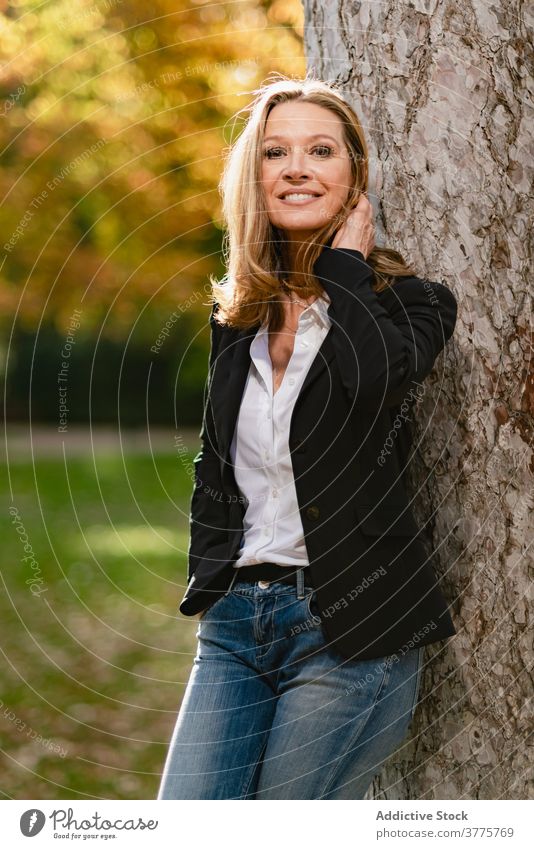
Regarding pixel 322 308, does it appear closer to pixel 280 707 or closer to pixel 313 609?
pixel 313 609

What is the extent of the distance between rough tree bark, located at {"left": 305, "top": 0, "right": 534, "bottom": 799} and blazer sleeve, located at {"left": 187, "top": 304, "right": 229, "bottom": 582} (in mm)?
614

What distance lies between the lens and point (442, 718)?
9.56ft

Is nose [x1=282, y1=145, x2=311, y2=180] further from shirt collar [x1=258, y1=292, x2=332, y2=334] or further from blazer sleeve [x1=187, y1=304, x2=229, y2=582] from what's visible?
blazer sleeve [x1=187, y1=304, x2=229, y2=582]

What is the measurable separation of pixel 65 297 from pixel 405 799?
11.6 m

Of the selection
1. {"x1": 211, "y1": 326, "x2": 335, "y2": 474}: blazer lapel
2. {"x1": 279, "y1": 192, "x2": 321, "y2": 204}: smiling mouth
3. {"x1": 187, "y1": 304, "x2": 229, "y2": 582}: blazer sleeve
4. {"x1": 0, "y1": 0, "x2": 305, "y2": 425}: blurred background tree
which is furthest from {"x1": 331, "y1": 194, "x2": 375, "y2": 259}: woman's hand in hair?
{"x1": 0, "y1": 0, "x2": 305, "y2": 425}: blurred background tree

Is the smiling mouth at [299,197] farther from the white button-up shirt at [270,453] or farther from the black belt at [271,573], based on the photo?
the black belt at [271,573]

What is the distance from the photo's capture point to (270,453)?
2.53 m

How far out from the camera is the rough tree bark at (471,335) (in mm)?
2777

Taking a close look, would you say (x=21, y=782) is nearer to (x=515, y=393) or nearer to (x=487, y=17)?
(x=515, y=393)

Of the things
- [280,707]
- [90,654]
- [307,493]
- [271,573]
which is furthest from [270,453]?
[90,654]
